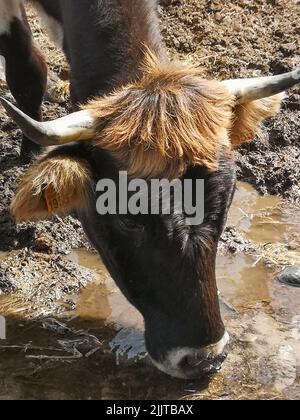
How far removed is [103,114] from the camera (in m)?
4.34

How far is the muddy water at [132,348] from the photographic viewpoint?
462 cm

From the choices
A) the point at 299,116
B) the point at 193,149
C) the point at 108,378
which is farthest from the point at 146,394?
the point at 299,116

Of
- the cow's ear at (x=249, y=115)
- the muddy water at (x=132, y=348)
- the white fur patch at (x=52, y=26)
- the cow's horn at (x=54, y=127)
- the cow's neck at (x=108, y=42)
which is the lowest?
the muddy water at (x=132, y=348)

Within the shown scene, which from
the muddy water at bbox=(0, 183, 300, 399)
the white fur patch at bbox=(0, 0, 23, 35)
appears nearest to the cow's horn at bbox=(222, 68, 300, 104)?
the muddy water at bbox=(0, 183, 300, 399)

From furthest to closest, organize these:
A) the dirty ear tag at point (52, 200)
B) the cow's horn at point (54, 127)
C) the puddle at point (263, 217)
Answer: the puddle at point (263, 217)
the dirty ear tag at point (52, 200)
the cow's horn at point (54, 127)

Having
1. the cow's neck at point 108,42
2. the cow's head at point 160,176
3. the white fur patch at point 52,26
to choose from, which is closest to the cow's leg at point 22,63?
the white fur patch at point 52,26

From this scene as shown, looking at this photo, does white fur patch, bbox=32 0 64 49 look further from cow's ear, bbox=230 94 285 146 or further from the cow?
cow's ear, bbox=230 94 285 146

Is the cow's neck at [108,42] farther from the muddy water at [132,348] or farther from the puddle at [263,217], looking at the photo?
the puddle at [263,217]

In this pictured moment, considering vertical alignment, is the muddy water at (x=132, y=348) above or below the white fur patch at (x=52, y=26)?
below

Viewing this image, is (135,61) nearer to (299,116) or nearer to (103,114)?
(103,114)

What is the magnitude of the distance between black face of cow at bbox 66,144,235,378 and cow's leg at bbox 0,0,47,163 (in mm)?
2690

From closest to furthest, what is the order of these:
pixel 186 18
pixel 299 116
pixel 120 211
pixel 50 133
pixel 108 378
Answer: pixel 50 133 < pixel 120 211 < pixel 108 378 < pixel 299 116 < pixel 186 18

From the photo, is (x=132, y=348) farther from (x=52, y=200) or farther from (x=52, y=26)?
(x=52, y=26)

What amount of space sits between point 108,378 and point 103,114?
162 centimetres
